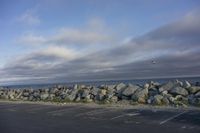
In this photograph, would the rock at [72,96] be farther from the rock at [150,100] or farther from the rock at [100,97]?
the rock at [150,100]

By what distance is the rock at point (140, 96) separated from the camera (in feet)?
89.7

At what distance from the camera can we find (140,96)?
2777 cm

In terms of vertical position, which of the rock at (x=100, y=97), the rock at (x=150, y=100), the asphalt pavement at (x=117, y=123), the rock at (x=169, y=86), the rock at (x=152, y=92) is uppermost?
the rock at (x=169, y=86)

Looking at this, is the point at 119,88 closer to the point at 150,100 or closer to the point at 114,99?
the point at 114,99

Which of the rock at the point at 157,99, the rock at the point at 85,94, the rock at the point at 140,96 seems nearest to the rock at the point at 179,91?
the rock at the point at 157,99

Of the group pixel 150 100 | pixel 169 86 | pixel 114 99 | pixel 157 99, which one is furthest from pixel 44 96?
pixel 157 99

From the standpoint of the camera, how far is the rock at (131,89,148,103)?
89.7 ft

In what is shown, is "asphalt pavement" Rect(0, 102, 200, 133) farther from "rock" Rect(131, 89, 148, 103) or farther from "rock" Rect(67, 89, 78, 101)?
"rock" Rect(67, 89, 78, 101)

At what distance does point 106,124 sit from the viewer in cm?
1764

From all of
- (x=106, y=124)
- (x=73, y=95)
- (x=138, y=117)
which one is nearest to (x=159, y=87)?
(x=73, y=95)

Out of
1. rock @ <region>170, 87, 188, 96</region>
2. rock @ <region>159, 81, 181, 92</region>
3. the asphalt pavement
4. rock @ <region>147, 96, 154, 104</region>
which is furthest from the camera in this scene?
rock @ <region>159, 81, 181, 92</region>

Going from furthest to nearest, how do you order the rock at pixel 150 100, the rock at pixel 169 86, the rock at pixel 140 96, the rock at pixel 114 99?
the rock at pixel 114 99, the rock at pixel 169 86, the rock at pixel 140 96, the rock at pixel 150 100

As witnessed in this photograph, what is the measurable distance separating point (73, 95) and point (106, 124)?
1646 centimetres

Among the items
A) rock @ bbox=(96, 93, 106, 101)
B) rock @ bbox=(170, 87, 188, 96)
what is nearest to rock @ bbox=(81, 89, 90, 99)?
rock @ bbox=(96, 93, 106, 101)
